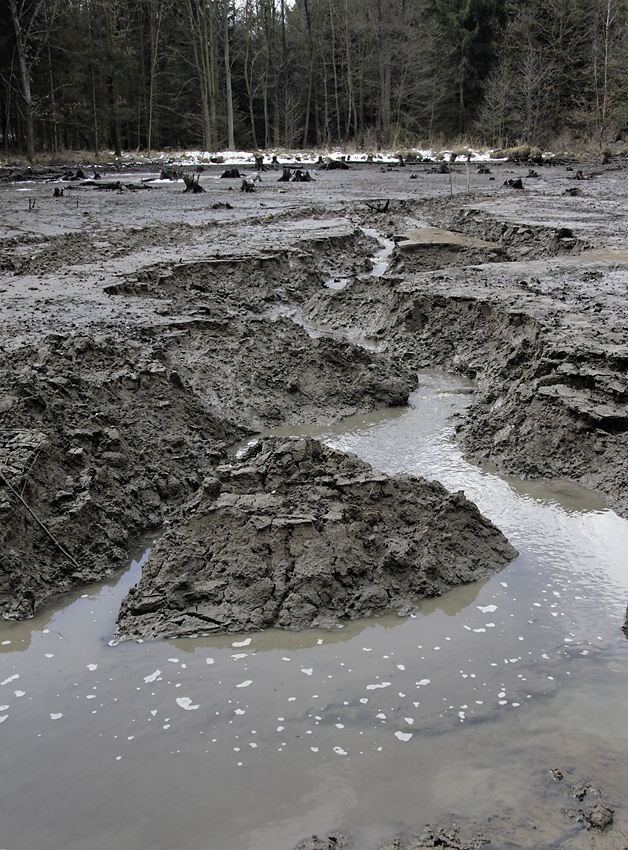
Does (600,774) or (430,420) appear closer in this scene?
(600,774)

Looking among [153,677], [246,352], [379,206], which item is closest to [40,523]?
[153,677]

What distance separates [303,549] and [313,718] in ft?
3.26

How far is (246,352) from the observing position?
22.0 feet

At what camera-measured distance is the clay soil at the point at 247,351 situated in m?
4.19

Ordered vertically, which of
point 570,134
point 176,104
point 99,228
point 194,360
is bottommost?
point 194,360

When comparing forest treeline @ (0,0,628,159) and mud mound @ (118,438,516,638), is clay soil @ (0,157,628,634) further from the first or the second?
forest treeline @ (0,0,628,159)

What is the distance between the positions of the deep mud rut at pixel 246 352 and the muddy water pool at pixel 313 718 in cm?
35

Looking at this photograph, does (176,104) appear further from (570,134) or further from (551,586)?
(551,586)

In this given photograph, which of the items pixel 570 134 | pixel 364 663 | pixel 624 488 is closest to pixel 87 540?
pixel 364 663

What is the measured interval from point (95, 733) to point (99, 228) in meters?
10.7

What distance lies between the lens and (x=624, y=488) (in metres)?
4.56

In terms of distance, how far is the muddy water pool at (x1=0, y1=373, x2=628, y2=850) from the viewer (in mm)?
2320

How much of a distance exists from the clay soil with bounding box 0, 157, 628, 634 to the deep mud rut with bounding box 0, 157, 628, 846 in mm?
19

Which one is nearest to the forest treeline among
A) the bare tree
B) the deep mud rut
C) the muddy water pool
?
the bare tree
